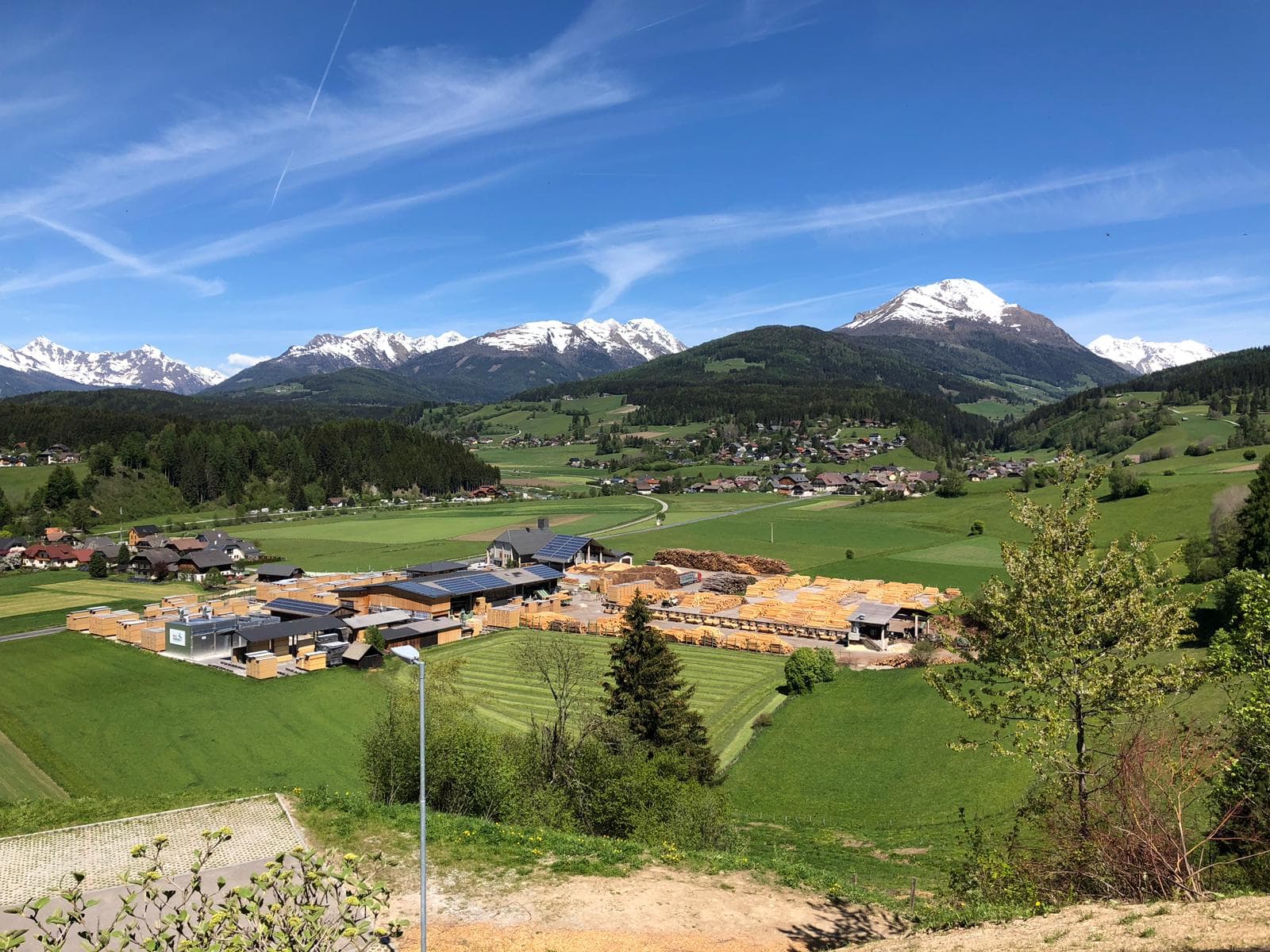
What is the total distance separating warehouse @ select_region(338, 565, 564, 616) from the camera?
188 feet

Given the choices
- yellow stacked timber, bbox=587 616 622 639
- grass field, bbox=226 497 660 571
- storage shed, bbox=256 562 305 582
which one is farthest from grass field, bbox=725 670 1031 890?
grass field, bbox=226 497 660 571

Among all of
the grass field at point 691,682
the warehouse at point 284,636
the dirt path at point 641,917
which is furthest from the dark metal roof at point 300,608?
the dirt path at point 641,917

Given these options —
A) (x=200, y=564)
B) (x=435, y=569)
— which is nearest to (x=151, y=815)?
(x=435, y=569)

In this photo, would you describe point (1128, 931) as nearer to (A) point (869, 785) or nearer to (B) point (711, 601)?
(A) point (869, 785)

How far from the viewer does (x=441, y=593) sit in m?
57.6

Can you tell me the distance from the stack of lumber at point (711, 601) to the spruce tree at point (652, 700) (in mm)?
25857

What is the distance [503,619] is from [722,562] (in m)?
28.9

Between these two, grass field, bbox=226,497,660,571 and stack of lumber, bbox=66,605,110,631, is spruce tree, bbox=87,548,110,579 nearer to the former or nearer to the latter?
grass field, bbox=226,497,660,571

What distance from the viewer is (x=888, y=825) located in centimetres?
2550

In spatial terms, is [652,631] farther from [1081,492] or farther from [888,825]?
[1081,492]

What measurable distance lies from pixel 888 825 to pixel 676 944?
14.8 meters

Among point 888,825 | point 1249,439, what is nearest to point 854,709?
point 888,825

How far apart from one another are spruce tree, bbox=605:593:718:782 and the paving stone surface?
13.7 m

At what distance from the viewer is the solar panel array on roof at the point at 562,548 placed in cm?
7631
